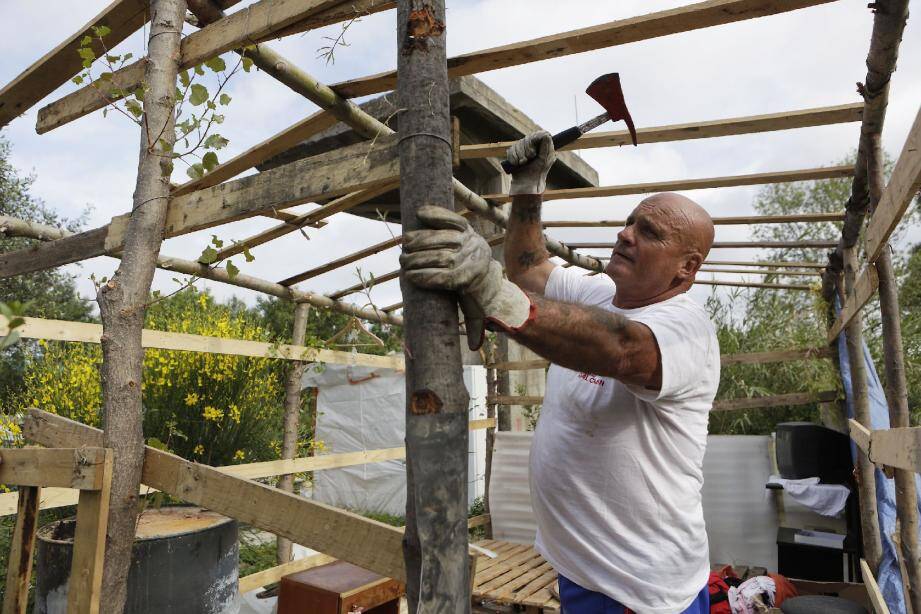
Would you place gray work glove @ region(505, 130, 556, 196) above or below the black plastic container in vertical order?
above

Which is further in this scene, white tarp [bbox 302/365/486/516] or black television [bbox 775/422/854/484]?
white tarp [bbox 302/365/486/516]

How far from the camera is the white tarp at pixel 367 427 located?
30.5 feet

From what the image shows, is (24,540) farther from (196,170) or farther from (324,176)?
(324,176)

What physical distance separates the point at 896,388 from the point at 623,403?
196 centimetres

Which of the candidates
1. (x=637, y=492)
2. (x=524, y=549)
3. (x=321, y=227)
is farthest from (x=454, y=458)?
(x=524, y=549)

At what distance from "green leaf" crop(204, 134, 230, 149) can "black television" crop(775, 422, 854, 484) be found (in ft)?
15.1

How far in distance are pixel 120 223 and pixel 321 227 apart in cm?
135

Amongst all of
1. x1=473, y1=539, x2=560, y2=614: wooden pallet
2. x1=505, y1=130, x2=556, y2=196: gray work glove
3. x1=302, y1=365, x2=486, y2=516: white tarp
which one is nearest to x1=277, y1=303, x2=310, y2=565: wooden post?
x1=473, y1=539, x2=560, y2=614: wooden pallet

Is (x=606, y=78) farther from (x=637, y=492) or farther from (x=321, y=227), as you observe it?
(x=321, y=227)

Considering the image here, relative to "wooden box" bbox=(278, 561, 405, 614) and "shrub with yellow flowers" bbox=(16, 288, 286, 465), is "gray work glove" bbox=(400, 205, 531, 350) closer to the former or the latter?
"wooden box" bbox=(278, 561, 405, 614)

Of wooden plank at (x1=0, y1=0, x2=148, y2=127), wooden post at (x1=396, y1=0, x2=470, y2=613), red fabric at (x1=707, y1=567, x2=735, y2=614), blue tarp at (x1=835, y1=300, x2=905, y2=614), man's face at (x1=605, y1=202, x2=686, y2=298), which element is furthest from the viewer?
red fabric at (x1=707, y1=567, x2=735, y2=614)

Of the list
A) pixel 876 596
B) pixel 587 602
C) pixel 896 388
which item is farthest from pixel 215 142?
pixel 876 596

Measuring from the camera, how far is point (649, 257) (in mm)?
2100

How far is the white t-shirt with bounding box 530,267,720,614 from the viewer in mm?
1813
